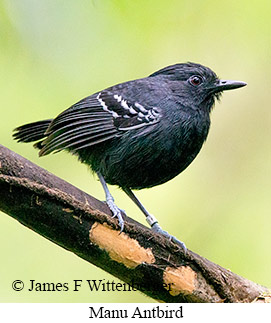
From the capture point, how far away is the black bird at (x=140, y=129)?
147 inches

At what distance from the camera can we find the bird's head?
160 inches

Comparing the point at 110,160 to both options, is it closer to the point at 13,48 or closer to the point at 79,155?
the point at 79,155

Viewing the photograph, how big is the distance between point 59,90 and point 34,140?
0.82 m

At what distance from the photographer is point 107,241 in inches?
117

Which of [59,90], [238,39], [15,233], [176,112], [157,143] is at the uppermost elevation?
[238,39]

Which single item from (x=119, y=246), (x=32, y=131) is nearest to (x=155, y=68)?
(x=32, y=131)

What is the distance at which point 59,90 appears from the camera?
4.96m

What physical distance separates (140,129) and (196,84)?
2.16ft

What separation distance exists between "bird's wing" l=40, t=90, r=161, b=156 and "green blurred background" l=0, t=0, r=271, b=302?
3.29 ft

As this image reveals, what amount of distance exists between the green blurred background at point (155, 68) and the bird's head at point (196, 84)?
0.73m

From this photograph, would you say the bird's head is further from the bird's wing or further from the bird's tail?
the bird's tail

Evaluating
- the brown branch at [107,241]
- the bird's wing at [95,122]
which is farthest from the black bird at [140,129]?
the brown branch at [107,241]

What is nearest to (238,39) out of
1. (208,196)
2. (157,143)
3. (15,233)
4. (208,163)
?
(208,163)

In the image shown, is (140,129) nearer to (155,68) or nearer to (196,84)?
(196,84)
